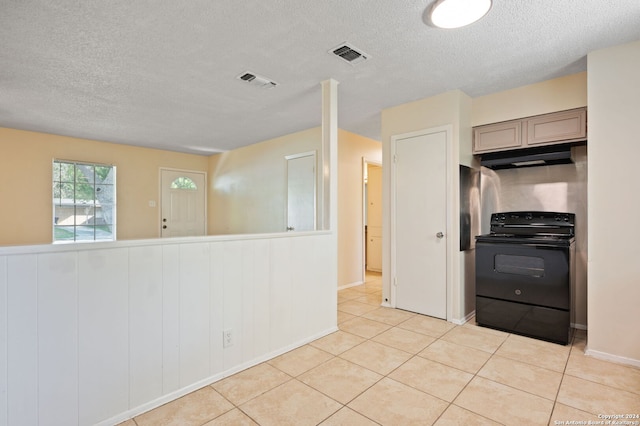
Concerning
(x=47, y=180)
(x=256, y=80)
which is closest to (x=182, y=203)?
(x=47, y=180)

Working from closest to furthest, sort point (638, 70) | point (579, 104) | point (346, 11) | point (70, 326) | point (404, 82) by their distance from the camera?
point (70, 326) → point (346, 11) → point (638, 70) → point (579, 104) → point (404, 82)

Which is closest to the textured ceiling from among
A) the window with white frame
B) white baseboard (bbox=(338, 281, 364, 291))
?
the window with white frame

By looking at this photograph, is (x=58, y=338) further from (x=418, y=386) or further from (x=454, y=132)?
(x=454, y=132)

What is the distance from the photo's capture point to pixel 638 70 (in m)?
2.23

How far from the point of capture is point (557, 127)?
9.23ft

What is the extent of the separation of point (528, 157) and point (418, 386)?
2385 millimetres

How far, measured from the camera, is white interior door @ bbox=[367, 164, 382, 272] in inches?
232

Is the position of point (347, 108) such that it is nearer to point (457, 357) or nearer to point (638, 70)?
point (638, 70)

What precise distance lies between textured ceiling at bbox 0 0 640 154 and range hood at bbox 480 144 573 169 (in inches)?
26.0

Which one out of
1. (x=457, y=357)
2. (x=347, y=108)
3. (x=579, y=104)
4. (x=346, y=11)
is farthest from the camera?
(x=347, y=108)

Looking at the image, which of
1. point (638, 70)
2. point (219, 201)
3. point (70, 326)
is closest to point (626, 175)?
point (638, 70)

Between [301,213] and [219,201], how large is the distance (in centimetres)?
259

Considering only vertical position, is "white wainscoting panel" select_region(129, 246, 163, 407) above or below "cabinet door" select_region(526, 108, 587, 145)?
A: below

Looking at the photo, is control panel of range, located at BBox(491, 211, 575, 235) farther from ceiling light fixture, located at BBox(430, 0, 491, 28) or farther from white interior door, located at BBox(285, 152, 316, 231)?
white interior door, located at BBox(285, 152, 316, 231)
